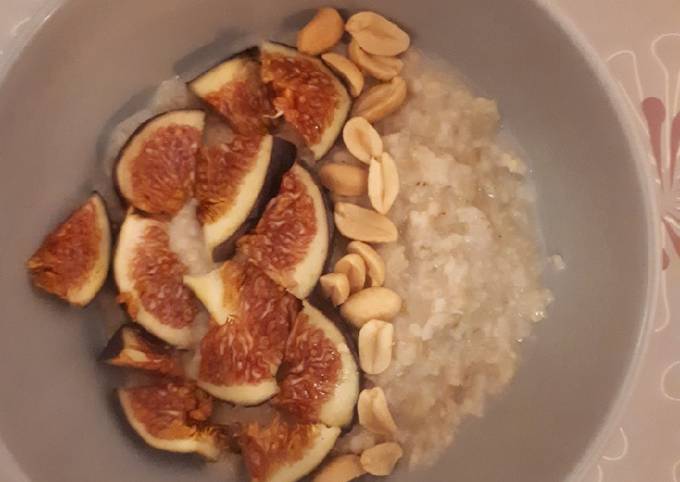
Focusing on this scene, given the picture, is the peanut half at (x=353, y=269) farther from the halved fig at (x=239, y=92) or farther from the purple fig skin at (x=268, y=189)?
the halved fig at (x=239, y=92)

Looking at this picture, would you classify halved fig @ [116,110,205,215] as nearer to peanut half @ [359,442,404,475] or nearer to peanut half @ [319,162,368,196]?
peanut half @ [319,162,368,196]

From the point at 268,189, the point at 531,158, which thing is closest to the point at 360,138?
the point at 268,189

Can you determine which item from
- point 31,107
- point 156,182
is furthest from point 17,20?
point 156,182

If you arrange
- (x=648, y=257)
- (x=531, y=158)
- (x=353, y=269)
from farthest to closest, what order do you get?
(x=531, y=158), (x=353, y=269), (x=648, y=257)

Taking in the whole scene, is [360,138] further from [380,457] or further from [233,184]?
[380,457]

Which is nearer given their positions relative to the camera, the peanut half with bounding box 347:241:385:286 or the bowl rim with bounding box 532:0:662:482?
the bowl rim with bounding box 532:0:662:482

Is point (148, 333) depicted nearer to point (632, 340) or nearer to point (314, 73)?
point (314, 73)

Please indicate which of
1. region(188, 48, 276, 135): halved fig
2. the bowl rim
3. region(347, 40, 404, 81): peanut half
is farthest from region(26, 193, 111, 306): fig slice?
the bowl rim
